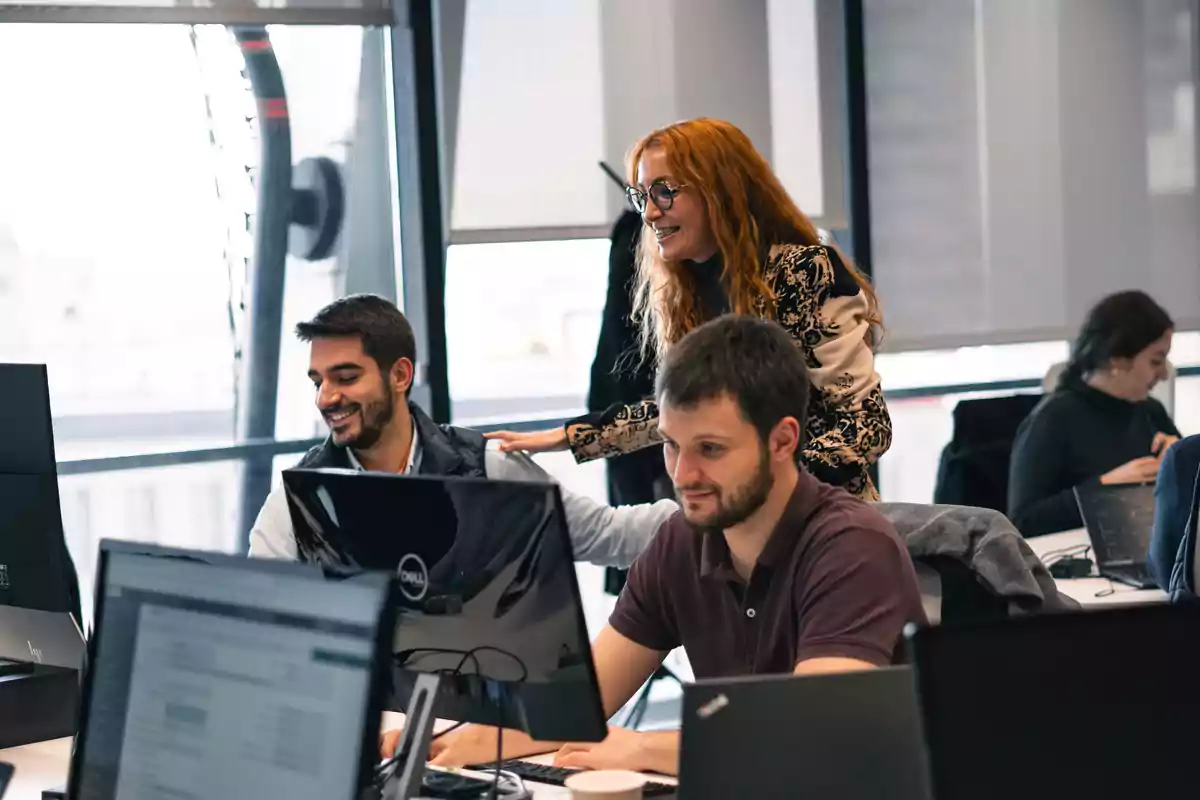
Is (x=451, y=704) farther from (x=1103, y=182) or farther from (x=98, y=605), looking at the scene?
(x=1103, y=182)

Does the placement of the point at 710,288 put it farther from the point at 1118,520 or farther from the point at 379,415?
the point at 1118,520

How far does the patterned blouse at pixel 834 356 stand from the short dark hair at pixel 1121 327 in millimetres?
1553

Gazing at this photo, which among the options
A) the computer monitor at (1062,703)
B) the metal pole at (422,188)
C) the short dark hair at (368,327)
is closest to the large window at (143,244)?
the metal pole at (422,188)

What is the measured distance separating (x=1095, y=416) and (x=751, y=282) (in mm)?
1739

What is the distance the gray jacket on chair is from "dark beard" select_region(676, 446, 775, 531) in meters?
0.26

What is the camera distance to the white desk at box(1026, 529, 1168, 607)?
3104 millimetres

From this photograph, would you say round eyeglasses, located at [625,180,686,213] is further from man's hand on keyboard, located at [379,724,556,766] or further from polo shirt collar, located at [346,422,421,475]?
man's hand on keyboard, located at [379,724,556,766]

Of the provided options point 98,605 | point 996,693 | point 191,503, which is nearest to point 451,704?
point 98,605

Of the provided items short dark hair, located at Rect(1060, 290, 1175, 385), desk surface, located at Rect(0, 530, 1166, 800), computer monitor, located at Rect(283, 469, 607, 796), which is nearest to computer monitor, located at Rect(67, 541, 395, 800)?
desk surface, located at Rect(0, 530, 1166, 800)

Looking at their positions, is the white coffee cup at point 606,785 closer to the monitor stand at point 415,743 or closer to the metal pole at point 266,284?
the monitor stand at point 415,743

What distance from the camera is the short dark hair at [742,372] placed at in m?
1.98

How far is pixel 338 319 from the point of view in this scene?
9.20 feet

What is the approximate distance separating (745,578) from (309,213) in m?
2.54

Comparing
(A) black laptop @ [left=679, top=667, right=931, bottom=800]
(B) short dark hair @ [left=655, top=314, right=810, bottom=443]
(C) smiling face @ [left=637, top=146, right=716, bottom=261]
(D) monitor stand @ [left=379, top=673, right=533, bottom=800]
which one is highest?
(C) smiling face @ [left=637, top=146, right=716, bottom=261]
